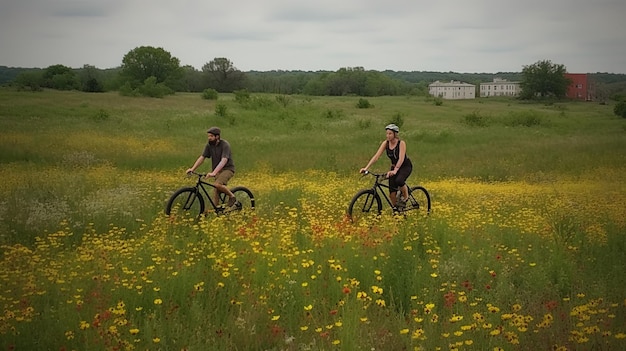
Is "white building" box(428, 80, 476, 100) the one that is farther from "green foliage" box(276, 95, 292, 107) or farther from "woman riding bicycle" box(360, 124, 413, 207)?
"woman riding bicycle" box(360, 124, 413, 207)

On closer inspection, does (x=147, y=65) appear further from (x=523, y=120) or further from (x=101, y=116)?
(x=523, y=120)

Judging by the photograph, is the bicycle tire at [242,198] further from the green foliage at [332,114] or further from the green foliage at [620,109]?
the green foliage at [620,109]

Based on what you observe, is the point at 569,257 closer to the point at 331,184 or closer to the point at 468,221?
the point at 468,221

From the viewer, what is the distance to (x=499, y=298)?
6.14 metres

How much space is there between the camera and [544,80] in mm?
87875

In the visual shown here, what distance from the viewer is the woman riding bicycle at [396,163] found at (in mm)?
10094

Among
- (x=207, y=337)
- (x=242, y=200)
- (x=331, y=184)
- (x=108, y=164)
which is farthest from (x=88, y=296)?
(x=108, y=164)

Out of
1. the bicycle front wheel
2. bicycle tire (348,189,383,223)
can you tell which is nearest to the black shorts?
bicycle tire (348,189,383,223)

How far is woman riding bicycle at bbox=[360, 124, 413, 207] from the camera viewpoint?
10.1 m

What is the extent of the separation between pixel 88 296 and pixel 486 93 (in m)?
198

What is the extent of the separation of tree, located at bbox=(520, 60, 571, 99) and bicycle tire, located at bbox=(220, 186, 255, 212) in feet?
287

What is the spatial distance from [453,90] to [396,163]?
16231 centimetres

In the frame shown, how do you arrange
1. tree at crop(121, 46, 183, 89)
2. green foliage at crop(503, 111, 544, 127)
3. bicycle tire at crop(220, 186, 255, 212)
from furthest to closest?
tree at crop(121, 46, 183, 89) → green foliage at crop(503, 111, 544, 127) → bicycle tire at crop(220, 186, 255, 212)

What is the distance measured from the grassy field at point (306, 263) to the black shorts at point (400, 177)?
101cm
